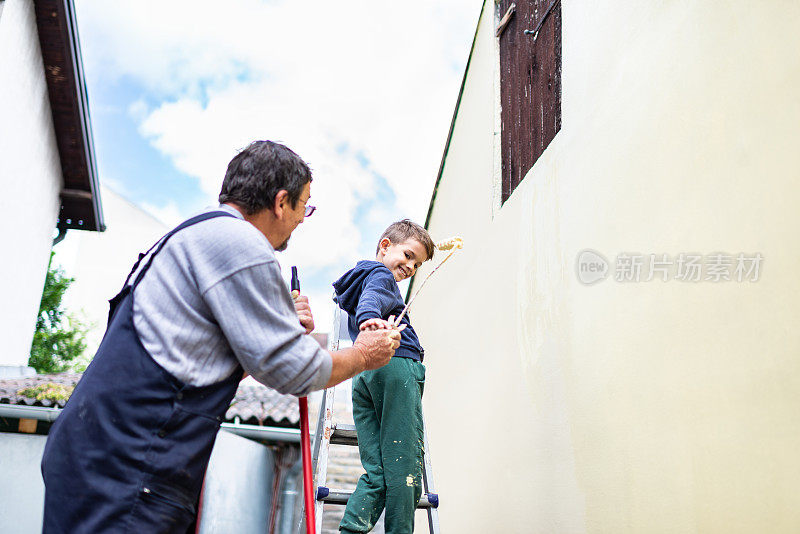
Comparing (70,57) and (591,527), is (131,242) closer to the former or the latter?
(70,57)

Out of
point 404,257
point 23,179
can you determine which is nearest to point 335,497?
point 404,257

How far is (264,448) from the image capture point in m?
6.38

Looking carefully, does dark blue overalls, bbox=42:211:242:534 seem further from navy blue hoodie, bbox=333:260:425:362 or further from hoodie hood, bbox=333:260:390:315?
hoodie hood, bbox=333:260:390:315

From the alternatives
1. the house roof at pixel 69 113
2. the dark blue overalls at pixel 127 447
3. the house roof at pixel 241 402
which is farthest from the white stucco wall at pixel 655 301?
the house roof at pixel 69 113

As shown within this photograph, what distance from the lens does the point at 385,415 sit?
2615 mm

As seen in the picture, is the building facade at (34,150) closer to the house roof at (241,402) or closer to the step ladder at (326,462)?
the house roof at (241,402)

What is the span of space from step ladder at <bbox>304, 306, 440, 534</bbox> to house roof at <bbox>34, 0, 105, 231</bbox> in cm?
671

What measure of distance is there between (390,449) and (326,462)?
→ 677 millimetres

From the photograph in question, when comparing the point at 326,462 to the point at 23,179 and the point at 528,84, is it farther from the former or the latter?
the point at 23,179

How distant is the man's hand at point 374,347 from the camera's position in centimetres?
181

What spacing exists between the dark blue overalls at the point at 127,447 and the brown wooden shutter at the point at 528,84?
2.54m

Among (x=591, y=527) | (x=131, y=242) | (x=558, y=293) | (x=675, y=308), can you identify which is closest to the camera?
(x=675, y=308)

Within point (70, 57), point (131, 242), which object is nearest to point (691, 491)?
point (70, 57)

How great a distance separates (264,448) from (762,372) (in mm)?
5424
